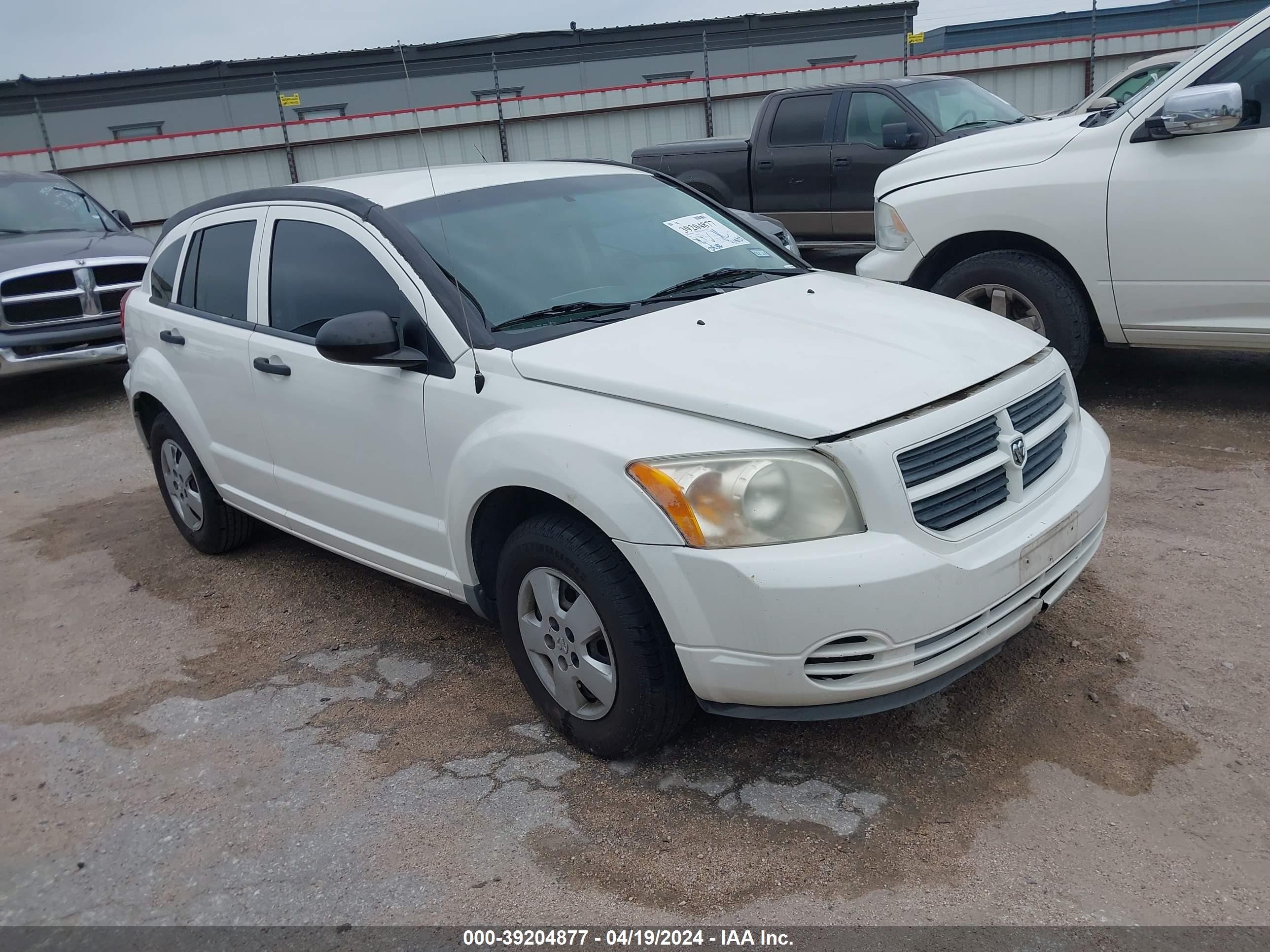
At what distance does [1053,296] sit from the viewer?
550cm

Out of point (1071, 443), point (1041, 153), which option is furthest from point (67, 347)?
point (1071, 443)

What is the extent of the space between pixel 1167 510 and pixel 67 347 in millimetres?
8108

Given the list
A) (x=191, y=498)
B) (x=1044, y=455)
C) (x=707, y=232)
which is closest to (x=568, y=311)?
(x=707, y=232)

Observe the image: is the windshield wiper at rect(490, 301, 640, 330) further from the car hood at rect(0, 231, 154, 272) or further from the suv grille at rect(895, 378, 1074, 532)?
the car hood at rect(0, 231, 154, 272)

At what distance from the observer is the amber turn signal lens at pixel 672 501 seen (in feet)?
A: 8.39

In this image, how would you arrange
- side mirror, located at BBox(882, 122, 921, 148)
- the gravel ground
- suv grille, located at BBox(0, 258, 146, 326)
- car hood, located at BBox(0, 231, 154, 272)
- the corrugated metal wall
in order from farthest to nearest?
the corrugated metal wall
side mirror, located at BBox(882, 122, 921, 148)
car hood, located at BBox(0, 231, 154, 272)
suv grille, located at BBox(0, 258, 146, 326)
the gravel ground

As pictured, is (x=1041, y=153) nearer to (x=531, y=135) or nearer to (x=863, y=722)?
(x=863, y=722)

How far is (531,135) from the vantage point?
16453 millimetres

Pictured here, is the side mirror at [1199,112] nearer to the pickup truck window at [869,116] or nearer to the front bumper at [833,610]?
the front bumper at [833,610]

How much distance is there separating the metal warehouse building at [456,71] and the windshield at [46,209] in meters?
15.5

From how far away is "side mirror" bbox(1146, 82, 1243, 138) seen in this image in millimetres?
4699

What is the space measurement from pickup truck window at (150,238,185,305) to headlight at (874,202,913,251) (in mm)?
3835

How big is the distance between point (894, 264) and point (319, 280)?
3561 millimetres

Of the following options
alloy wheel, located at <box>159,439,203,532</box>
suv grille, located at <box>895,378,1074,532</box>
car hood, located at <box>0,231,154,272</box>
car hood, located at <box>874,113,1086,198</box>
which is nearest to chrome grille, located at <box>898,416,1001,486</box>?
suv grille, located at <box>895,378,1074,532</box>
